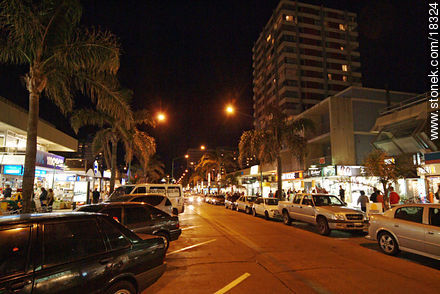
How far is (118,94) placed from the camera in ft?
39.3

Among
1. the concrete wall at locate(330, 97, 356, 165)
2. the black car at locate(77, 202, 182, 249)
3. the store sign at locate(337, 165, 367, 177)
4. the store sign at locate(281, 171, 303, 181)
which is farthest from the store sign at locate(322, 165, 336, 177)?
the black car at locate(77, 202, 182, 249)

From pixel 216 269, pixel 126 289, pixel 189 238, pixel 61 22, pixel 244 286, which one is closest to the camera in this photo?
pixel 126 289

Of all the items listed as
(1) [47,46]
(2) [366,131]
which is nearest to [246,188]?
(2) [366,131]

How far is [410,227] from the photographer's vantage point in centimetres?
803

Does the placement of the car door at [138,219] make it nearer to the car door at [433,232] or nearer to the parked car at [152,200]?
the parked car at [152,200]

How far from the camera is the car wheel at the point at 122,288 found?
3846 millimetres

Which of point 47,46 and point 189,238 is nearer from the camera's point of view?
point 47,46

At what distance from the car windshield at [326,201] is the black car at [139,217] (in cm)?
783

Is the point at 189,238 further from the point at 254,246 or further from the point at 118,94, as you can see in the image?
the point at 118,94

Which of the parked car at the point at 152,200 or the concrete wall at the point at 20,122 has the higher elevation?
the concrete wall at the point at 20,122

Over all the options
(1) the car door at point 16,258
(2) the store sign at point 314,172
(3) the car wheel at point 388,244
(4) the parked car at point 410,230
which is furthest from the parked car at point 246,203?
(1) the car door at point 16,258

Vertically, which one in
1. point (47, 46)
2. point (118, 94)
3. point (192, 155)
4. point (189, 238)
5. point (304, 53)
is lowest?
point (189, 238)

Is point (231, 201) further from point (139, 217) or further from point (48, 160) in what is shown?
point (139, 217)

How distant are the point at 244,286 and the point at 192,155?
191 meters
